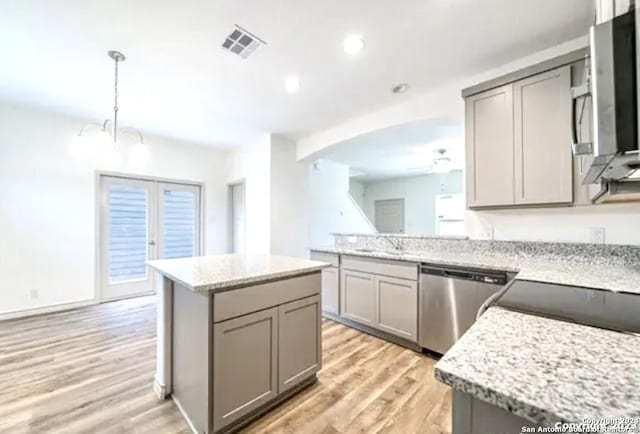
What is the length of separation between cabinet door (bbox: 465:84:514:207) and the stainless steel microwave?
5.95 ft

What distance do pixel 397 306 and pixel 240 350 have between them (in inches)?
71.0

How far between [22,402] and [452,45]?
4230 mm

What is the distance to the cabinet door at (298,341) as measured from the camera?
2.00m

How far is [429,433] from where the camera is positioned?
5.71ft

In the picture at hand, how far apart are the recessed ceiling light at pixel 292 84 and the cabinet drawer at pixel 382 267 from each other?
205 centimetres

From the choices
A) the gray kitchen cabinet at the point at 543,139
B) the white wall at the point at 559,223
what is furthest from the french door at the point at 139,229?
the gray kitchen cabinet at the point at 543,139

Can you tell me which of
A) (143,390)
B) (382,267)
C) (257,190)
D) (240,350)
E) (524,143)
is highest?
(524,143)

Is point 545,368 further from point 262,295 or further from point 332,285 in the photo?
point 332,285

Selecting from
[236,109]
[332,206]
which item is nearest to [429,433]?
[236,109]

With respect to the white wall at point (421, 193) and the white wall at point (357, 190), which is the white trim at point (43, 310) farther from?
the white wall at point (421, 193)

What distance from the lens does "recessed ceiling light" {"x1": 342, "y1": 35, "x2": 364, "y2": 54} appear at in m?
2.29

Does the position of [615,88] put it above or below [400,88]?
below

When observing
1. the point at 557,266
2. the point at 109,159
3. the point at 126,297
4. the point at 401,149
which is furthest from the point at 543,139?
the point at 126,297

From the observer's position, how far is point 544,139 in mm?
2293
